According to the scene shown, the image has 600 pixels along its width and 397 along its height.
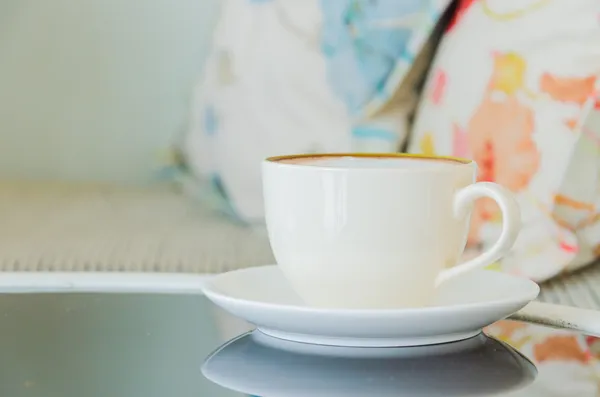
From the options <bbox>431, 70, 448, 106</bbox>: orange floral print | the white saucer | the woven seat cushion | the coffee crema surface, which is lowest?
the woven seat cushion

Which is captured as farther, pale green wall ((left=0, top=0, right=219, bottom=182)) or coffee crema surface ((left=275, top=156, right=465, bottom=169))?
pale green wall ((left=0, top=0, right=219, bottom=182))

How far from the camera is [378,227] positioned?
1.54 feet

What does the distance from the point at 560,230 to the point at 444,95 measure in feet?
0.61

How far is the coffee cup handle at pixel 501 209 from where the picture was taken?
465 millimetres

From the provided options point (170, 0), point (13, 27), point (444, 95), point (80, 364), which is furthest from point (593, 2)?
point (13, 27)

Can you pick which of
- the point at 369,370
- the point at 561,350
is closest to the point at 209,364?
the point at 369,370

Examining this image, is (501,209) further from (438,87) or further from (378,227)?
(438,87)

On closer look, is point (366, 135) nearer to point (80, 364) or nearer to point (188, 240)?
point (188, 240)

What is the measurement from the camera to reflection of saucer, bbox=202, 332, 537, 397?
16.2 inches

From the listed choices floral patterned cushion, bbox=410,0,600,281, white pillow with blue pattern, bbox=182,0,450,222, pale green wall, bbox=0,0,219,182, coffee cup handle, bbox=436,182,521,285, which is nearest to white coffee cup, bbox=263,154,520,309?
coffee cup handle, bbox=436,182,521,285

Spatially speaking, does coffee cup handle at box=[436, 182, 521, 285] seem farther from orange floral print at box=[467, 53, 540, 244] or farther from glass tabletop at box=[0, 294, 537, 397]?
orange floral print at box=[467, 53, 540, 244]

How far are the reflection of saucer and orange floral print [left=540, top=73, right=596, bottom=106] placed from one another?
33 centimetres

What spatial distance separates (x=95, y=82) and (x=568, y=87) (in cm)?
83

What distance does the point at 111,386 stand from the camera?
1.48ft
